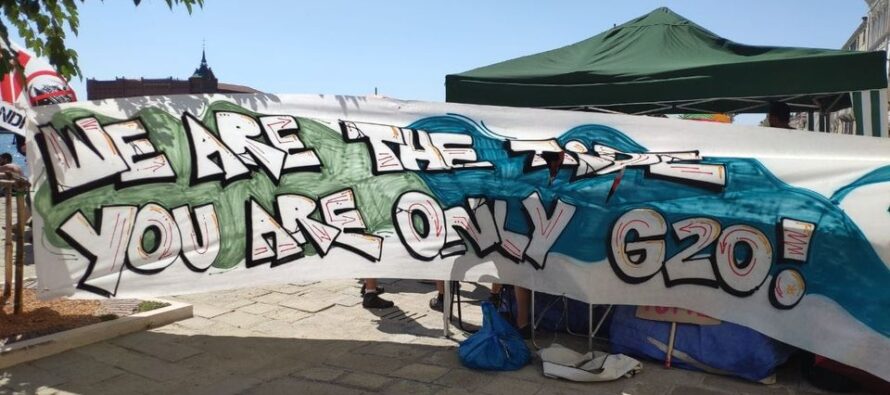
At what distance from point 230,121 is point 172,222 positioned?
922 millimetres

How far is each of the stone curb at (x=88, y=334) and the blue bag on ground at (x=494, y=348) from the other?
274 cm

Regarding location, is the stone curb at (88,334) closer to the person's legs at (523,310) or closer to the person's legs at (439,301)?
the person's legs at (439,301)

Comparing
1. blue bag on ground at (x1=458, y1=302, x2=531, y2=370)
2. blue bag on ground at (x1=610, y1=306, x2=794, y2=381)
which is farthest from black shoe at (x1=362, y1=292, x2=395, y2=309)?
blue bag on ground at (x1=610, y1=306, x2=794, y2=381)

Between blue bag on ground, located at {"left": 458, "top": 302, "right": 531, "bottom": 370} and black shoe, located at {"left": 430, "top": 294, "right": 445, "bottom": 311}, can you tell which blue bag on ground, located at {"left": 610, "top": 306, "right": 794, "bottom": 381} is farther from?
black shoe, located at {"left": 430, "top": 294, "right": 445, "bottom": 311}

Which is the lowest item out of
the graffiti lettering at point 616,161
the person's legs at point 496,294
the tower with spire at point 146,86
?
the person's legs at point 496,294

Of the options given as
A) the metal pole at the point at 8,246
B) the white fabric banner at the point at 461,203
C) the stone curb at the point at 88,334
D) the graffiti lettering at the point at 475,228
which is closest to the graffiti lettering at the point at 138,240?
the white fabric banner at the point at 461,203

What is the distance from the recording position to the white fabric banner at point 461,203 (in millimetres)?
3803

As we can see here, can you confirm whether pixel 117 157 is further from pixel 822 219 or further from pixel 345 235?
pixel 822 219

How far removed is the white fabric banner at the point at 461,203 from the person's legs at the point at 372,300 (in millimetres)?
1195

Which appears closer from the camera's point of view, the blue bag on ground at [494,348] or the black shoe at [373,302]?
the blue bag on ground at [494,348]

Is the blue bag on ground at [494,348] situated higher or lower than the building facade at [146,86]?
lower

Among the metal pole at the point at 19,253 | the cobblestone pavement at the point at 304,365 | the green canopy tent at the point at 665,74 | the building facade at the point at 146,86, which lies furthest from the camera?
the building facade at the point at 146,86

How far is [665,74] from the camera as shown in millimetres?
5602

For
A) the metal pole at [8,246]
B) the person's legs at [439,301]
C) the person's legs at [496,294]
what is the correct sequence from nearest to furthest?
the metal pole at [8,246]
the person's legs at [496,294]
the person's legs at [439,301]
